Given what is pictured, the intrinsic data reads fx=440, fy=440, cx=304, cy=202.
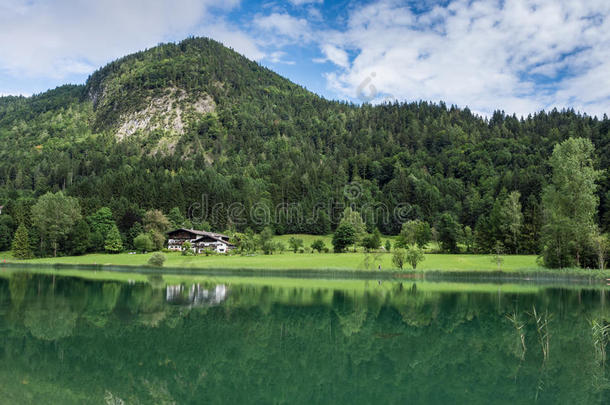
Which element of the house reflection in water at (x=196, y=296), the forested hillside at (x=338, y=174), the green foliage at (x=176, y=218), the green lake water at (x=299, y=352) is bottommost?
the house reflection in water at (x=196, y=296)

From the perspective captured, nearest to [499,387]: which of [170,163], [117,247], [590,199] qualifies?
[590,199]

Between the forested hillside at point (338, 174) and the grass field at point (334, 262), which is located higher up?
the forested hillside at point (338, 174)

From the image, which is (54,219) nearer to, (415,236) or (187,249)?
(187,249)

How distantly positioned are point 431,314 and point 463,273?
27702mm

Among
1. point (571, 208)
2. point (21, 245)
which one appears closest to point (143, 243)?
point (21, 245)

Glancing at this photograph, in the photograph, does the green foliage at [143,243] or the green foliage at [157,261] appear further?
the green foliage at [143,243]

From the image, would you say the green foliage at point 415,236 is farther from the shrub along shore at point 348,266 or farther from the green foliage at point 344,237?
the green foliage at point 344,237

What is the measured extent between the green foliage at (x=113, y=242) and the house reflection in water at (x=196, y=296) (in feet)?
163

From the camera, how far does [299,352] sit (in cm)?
1744

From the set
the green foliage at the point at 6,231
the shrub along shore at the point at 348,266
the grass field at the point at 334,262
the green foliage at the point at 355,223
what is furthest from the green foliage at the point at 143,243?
the green foliage at the point at 355,223

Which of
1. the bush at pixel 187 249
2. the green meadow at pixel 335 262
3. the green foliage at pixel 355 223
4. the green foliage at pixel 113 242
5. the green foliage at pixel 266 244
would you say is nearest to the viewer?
the green meadow at pixel 335 262

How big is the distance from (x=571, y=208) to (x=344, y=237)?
37406 mm

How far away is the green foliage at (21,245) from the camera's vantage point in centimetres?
8350

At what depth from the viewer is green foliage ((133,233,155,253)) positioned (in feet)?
274
